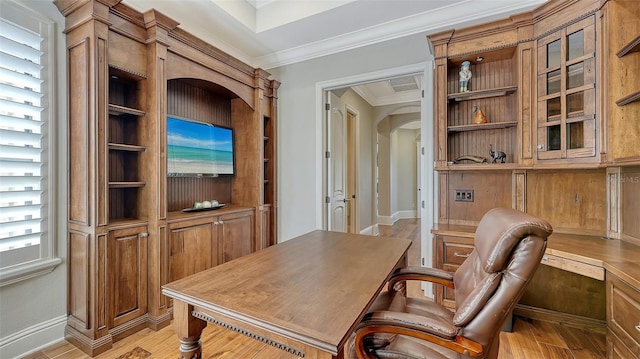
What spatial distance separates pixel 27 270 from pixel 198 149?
1.59 m

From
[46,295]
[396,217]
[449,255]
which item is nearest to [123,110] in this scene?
[46,295]

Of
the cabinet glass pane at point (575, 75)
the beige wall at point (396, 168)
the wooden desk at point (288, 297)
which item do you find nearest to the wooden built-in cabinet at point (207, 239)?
the wooden desk at point (288, 297)

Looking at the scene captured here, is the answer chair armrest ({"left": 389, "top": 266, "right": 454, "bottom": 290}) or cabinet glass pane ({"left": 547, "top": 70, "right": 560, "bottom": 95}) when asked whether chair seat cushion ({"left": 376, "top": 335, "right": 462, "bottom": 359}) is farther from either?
cabinet glass pane ({"left": 547, "top": 70, "right": 560, "bottom": 95})

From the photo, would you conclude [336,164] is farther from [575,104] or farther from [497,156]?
[575,104]

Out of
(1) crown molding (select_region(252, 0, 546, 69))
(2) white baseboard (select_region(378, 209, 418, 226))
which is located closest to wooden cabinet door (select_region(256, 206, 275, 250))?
(1) crown molding (select_region(252, 0, 546, 69))

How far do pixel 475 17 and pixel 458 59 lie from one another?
499mm

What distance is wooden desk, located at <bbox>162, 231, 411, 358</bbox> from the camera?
89 centimetres

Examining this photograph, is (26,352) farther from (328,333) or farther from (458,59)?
(458,59)

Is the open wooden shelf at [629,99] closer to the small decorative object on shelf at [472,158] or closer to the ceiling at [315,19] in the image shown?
the small decorative object on shelf at [472,158]

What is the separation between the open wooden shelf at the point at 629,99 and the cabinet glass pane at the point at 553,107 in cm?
34

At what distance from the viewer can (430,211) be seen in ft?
9.33

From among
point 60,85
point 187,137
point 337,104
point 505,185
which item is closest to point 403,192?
point 337,104

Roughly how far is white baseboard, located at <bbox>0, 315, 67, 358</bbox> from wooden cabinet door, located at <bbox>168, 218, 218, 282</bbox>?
780 mm

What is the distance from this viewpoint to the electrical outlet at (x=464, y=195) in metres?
2.70
